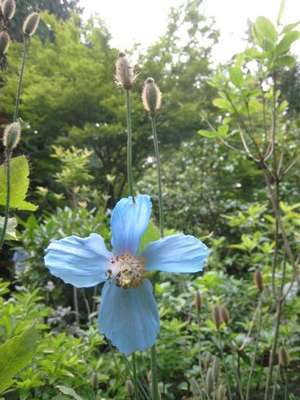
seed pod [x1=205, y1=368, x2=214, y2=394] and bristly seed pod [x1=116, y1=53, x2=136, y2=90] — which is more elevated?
bristly seed pod [x1=116, y1=53, x2=136, y2=90]

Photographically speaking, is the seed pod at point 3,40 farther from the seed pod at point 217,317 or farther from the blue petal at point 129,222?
the seed pod at point 217,317

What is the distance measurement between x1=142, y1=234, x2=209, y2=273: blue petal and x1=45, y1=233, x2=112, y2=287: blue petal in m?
0.05

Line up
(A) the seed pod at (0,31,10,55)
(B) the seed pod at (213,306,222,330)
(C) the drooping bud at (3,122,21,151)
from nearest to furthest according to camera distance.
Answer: (C) the drooping bud at (3,122,21,151), (A) the seed pod at (0,31,10,55), (B) the seed pod at (213,306,222,330)

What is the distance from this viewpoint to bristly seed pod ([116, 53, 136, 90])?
18.1 inches

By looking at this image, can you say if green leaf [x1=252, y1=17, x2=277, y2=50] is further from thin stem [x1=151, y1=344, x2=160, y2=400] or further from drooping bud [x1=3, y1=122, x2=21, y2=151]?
thin stem [x1=151, y1=344, x2=160, y2=400]

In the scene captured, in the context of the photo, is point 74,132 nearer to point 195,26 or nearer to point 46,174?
point 46,174

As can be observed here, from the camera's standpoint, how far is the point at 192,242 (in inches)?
15.8

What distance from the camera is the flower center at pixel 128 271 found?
419 millimetres

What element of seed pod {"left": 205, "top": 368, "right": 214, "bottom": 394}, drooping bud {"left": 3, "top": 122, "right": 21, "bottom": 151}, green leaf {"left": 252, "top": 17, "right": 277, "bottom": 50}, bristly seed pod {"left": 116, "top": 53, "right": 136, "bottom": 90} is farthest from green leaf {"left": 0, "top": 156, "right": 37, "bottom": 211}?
green leaf {"left": 252, "top": 17, "right": 277, "bottom": 50}

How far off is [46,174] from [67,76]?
1841mm

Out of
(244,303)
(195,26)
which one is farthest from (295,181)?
(195,26)

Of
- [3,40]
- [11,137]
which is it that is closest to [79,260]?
[11,137]

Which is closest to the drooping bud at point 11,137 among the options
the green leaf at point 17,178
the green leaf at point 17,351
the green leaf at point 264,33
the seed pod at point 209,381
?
the green leaf at point 17,178

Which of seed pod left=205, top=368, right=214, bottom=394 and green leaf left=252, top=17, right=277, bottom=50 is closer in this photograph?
seed pod left=205, top=368, right=214, bottom=394
